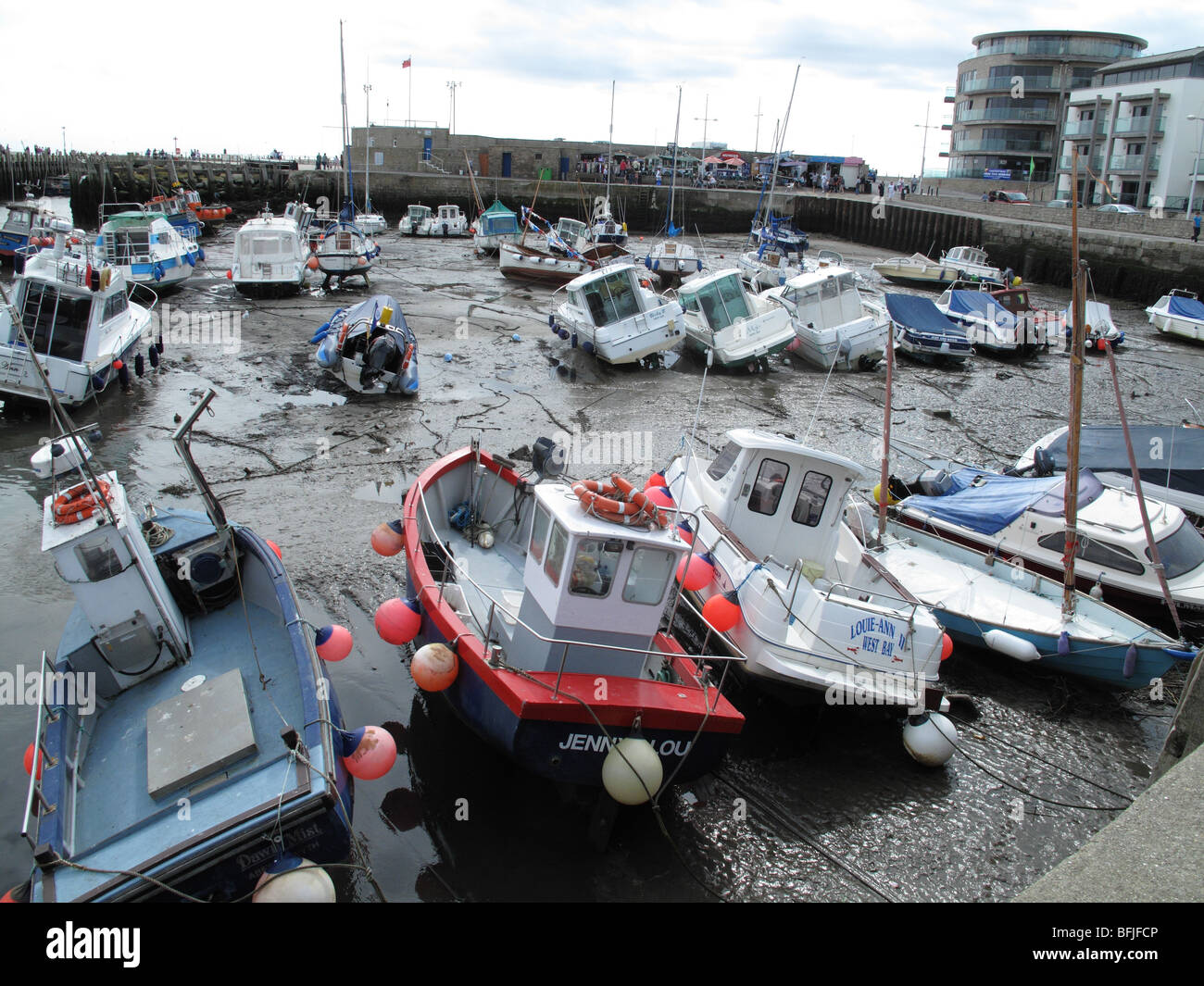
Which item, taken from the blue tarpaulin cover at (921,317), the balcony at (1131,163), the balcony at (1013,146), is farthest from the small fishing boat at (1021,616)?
the balcony at (1013,146)

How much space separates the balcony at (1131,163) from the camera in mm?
46938

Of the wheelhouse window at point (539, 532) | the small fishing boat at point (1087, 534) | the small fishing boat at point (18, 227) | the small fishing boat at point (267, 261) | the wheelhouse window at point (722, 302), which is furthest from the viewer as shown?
the small fishing boat at point (18, 227)

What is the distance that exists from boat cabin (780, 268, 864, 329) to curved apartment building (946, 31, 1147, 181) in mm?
50211

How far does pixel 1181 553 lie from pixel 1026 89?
67452mm

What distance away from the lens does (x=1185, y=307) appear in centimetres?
2480

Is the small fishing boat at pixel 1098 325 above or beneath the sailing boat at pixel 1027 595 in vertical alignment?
above

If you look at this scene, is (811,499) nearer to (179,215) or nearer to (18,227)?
(18,227)

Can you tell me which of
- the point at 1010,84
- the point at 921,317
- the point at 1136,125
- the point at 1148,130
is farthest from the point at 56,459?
the point at 1010,84

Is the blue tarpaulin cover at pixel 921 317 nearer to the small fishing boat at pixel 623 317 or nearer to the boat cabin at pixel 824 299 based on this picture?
the boat cabin at pixel 824 299

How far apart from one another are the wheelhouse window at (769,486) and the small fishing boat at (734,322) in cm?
1155

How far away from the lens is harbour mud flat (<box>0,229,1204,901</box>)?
6035 mm

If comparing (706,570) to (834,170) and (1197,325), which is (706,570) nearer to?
(1197,325)

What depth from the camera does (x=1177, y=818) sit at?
11.8ft
